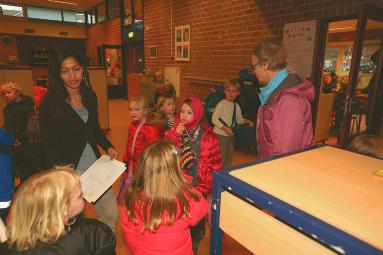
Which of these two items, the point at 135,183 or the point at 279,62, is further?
the point at 279,62

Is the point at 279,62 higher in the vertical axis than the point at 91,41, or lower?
lower

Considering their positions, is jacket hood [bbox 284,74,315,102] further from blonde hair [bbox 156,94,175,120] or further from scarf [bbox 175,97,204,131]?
blonde hair [bbox 156,94,175,120]

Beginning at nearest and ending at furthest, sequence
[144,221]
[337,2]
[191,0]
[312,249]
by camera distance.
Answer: [312,249]
[144,221]
[337,2]
[191,0]

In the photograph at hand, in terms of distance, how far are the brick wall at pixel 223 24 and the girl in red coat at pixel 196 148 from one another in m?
2.86

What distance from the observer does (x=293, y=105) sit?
1.53 m

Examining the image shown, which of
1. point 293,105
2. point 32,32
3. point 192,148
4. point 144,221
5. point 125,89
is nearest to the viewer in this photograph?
point 144,221

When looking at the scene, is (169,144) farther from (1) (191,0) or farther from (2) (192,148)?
(1) (191,0)

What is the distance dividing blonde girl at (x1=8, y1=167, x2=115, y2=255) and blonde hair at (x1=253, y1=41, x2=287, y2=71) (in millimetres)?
1298

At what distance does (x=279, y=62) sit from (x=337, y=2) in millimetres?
2805

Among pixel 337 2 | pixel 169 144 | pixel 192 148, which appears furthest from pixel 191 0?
pixel 169 144

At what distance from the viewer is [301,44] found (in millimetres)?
4105

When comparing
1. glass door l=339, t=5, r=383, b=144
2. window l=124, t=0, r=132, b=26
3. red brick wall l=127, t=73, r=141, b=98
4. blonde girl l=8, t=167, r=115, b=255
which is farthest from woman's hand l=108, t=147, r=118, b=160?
window l=124, t=0, r=132, b=26

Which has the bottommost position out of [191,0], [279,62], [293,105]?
[293,105]

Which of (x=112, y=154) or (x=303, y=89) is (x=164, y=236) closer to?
(x=112, y=154)
